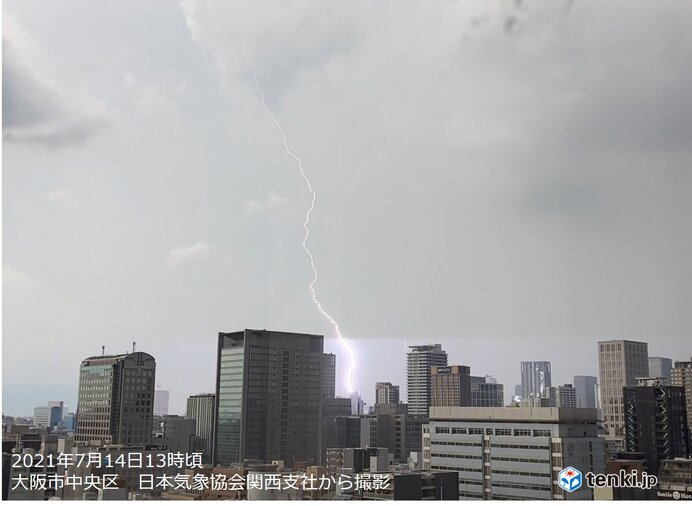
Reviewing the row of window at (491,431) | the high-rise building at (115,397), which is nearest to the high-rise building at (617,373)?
the row of window at (491,431)

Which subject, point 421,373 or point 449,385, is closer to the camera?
point 449,385

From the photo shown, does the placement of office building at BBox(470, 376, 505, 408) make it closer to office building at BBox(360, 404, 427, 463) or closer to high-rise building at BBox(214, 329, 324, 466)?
office building at BBox(360, 404, 427, 463)

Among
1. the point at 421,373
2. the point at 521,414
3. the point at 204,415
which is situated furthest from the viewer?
the point at 421,373

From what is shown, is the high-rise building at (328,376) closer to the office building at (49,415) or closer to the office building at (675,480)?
the office building at (49,415)

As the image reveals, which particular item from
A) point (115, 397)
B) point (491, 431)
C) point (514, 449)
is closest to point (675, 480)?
point (514, 449)

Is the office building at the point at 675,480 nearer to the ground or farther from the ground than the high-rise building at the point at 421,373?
nearer to the ground

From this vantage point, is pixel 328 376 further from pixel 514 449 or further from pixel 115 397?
pixel 514 449
